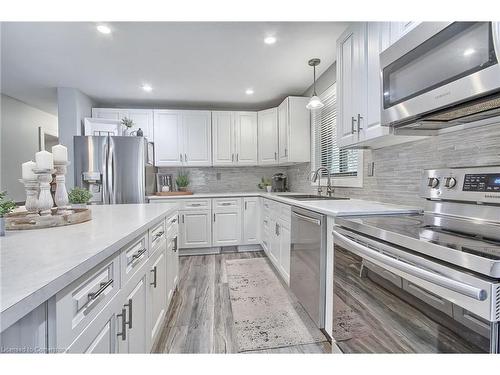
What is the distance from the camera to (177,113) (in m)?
4.05

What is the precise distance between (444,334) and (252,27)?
238 centimetres

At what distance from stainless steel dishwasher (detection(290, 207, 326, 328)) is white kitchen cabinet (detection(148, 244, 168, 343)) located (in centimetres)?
107

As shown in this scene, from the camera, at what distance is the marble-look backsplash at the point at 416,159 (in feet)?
4.08

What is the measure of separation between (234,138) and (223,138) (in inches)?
7.3

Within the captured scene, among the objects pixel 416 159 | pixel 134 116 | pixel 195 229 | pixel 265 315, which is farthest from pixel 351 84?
pixel 134 116

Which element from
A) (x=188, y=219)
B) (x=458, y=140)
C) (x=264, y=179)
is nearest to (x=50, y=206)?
(x=458, y=140)

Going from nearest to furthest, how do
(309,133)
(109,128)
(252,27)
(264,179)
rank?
(252,27)
(309,133)
(109,128)
(264,179)

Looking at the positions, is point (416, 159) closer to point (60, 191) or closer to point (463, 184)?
point (463, 184)

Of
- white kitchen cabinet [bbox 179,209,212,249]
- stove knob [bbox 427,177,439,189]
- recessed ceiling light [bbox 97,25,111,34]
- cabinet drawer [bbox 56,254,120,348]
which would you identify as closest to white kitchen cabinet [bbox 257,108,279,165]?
white kitchen cabinet [bbox 179,209,212,249]

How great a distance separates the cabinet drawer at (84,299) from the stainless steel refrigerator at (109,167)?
9.06 ft
